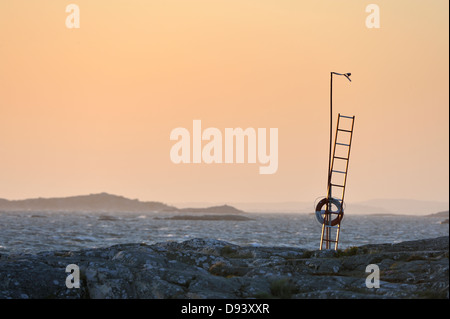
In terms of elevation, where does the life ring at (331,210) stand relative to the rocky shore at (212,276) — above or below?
above

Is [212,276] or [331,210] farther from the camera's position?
[331,210]

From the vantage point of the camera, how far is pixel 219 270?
73.4 ft

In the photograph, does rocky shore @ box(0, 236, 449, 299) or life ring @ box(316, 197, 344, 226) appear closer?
rocky shore @ box(0, 236, 449, 299)

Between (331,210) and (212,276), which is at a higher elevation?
(331,210)

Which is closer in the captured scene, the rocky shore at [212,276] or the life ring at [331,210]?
the rocky shore at [212,276]

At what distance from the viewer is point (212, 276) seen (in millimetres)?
20344

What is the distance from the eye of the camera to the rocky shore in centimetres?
1891

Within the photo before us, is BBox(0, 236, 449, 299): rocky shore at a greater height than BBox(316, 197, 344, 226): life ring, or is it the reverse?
BBox(316, 197, 344, 226): life ring

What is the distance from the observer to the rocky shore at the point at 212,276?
18906 millimetres
